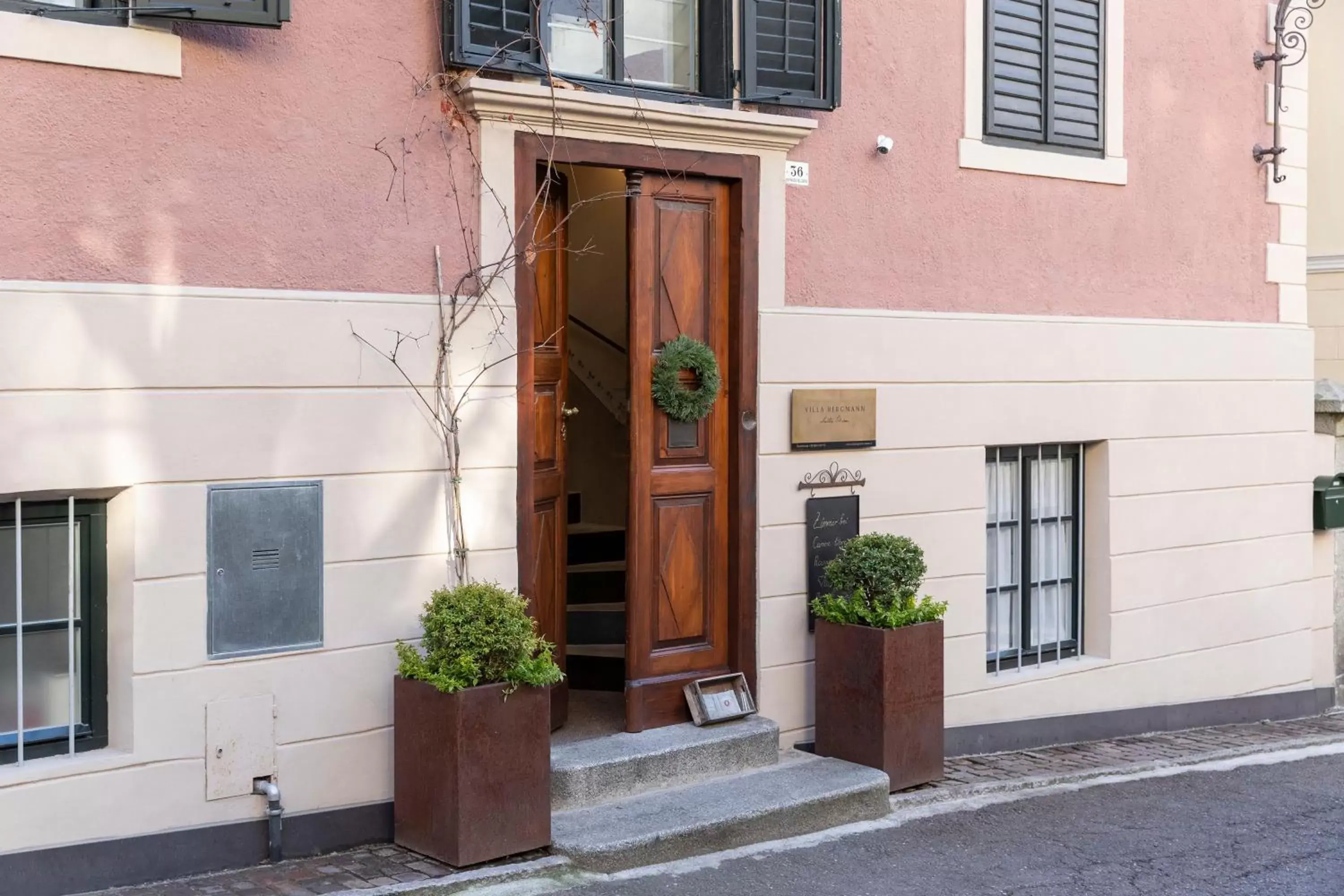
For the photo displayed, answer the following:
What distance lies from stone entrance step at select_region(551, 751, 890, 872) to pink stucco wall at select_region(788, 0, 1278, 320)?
2.48 metres

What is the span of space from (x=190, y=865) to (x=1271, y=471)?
7592 millimetres

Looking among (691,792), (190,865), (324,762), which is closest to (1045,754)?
(691,792)

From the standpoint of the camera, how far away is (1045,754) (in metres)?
8.58

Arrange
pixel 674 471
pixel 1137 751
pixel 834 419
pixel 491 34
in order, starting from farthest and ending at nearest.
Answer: pixel 1137 751 < pixel 834 419 < pixel 674 471 < pixel 491 34

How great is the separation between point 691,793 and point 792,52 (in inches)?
148

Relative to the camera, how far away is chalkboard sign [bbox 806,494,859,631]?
7.65 metres

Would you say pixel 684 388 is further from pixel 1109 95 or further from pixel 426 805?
pixel 1109 95

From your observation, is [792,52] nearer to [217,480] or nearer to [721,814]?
[217,480]

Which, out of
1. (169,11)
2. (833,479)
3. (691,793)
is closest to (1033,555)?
(833,479)

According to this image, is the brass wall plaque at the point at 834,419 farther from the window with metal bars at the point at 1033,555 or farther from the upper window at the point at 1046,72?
the upper window at the point at 1046,72

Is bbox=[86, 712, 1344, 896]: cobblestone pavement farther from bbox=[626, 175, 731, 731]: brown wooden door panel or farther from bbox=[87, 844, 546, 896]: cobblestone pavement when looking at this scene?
bbox=[626, 175, 731, 731]: brown wooden door panel

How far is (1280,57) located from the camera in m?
9.69

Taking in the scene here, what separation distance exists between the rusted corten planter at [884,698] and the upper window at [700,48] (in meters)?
2.79

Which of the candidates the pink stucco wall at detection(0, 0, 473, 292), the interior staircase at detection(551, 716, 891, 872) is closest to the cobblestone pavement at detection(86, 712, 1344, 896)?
the interior staircase at detection(551, 716, 891, 872)
